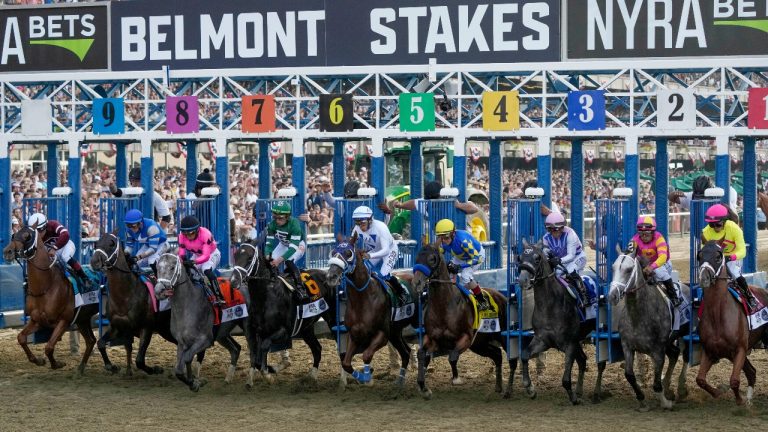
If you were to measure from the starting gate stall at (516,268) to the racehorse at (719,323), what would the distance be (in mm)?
1585

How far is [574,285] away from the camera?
10953 mm

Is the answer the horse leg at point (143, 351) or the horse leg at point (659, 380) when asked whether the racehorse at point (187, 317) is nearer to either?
the horse leg at point (143, 351)

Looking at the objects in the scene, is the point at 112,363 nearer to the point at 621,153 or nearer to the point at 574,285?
the point at 574,285

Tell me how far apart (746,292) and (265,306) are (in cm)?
400

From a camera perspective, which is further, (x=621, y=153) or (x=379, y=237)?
(x=621, y=153)

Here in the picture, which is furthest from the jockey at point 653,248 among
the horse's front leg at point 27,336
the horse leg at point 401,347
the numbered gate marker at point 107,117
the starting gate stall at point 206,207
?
the numbered gate marker at point 107,117

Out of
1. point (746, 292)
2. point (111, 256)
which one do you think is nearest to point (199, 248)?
point (111, 256)

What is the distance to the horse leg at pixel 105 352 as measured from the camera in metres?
12.1

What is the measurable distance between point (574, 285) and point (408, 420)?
6.15ft

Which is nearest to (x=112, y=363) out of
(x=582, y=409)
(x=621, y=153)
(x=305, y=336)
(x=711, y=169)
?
(x=305, y=336)

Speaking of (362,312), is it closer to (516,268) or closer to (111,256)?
(516,268)

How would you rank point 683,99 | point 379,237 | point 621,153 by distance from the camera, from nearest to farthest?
point 379,237
point 683,99
point 621,153

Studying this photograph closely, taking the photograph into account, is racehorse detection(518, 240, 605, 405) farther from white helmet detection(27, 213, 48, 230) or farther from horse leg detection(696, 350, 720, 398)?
white helmet detection(27, 213, 48, 230)

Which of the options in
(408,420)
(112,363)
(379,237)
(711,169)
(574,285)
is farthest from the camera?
(711,169)
